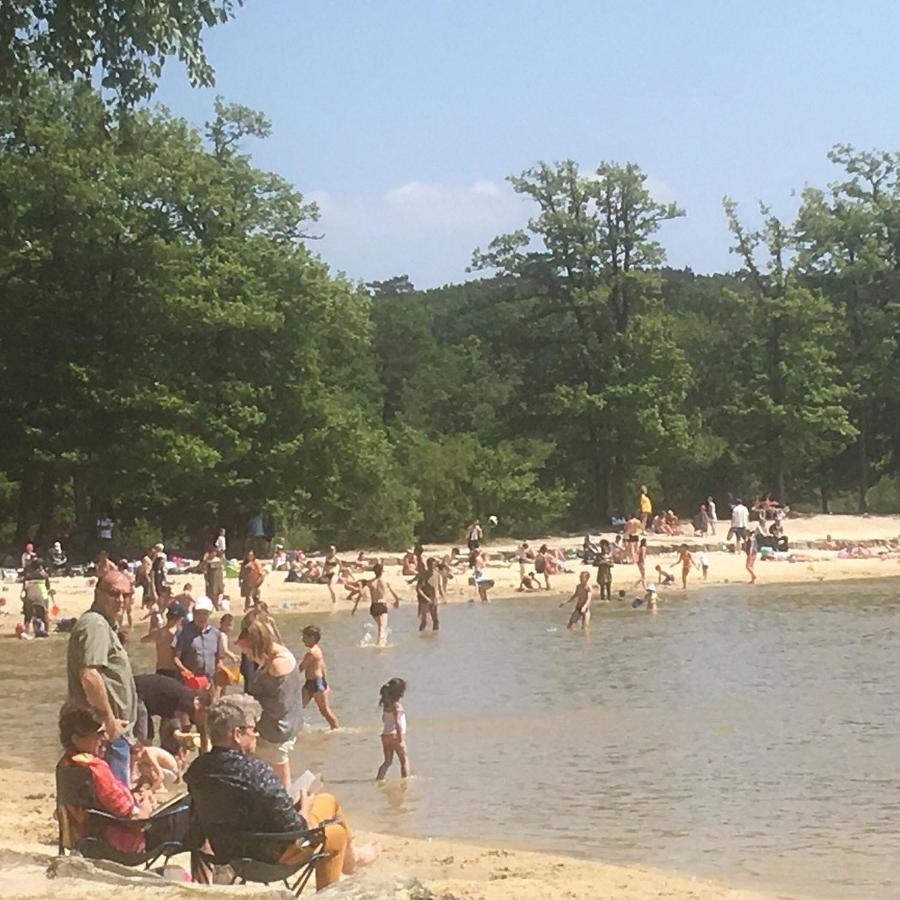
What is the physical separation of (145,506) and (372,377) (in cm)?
2454

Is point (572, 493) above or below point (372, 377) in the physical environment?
below

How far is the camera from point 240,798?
747cm

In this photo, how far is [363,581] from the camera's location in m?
35.5

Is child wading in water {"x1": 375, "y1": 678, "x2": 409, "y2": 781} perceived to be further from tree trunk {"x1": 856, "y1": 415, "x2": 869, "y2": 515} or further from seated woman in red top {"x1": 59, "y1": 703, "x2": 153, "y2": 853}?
tree trunk {"x1": 856, "y1": 415, "x2": 869, "y2": 515}

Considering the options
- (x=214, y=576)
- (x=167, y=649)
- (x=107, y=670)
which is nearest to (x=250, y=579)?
(x=214, y=576)

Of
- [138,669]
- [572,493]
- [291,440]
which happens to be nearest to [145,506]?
[291,440]

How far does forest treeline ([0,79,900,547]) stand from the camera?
1609 inches

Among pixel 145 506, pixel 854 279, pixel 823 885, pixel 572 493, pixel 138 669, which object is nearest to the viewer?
pixel 823 885

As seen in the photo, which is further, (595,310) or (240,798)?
(595,310)

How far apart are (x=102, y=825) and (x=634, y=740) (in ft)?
32.0

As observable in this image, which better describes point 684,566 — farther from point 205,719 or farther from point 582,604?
point 205,719

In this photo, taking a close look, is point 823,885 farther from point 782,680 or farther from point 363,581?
point 363,581

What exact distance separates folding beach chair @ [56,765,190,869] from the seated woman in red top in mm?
22

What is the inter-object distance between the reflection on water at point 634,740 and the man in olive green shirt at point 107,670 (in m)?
3.78
